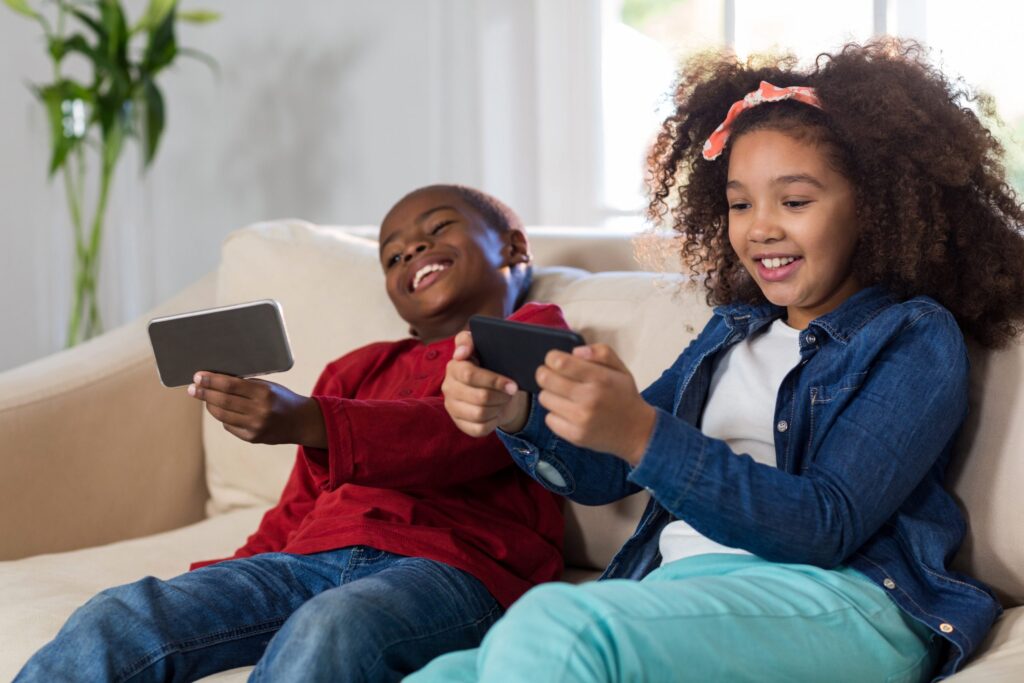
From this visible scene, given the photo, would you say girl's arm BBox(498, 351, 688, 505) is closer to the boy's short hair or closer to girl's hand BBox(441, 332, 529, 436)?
girl's hand BBox(441, 332, 529, 436)

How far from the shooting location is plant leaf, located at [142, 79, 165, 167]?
311 centimetres

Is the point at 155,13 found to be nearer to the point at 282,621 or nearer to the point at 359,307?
the point at 359,307

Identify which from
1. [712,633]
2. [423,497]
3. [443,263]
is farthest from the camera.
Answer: [443,263]

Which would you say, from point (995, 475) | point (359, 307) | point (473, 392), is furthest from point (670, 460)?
point (359, 307)

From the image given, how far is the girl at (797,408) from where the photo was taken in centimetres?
102

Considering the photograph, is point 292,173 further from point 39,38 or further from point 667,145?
point 667,145

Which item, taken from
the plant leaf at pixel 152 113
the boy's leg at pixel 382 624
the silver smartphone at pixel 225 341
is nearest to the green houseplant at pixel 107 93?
the plant leaf at pixel 152 113

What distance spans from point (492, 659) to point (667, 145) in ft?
2.56

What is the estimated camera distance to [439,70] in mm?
2852

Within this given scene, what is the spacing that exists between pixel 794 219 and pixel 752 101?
14 centimetres

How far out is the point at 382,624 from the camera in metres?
1.20

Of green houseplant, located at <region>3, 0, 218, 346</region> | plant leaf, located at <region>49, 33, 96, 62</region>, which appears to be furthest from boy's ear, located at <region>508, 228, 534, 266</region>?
plant leaf, located at <region>49, 33, 96, 62</region>

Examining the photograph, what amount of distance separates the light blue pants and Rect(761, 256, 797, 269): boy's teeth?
12.1 inches

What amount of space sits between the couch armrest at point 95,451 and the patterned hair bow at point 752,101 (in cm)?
106
